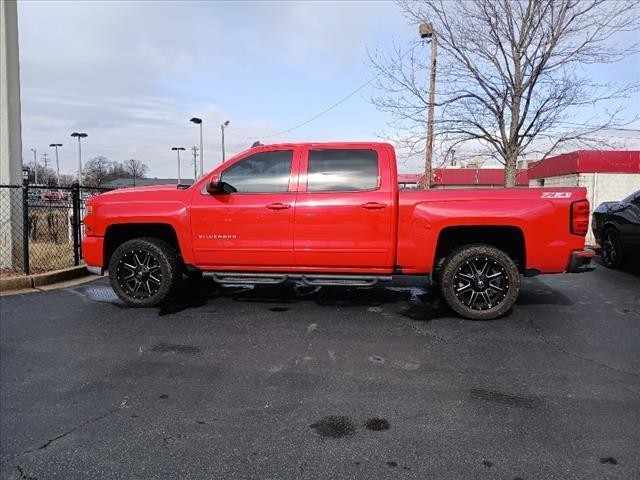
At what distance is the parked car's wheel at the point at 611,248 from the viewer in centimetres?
838

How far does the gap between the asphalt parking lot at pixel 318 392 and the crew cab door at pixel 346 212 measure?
0.66 m

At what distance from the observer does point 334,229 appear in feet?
17.3

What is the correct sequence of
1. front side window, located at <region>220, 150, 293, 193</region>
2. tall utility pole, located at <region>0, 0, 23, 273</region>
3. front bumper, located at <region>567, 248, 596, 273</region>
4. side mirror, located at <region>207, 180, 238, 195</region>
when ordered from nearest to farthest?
front bumper, located at <region>567, 248, 596, 273</region>
side mirror, located at <region>207, 180, 238, 195</region>
front side window, located at <region>220, 150, 293, 193</region>
tall utility pole, located at <region>0, 0, 23, 273</region>

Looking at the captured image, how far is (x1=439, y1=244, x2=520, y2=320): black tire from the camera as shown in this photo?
5109mm

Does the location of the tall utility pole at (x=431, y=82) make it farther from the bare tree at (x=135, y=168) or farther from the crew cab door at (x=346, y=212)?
the bare tree at (x=135, y=168)

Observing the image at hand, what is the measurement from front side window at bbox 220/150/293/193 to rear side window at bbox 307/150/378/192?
31cm

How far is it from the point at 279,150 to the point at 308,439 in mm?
3624

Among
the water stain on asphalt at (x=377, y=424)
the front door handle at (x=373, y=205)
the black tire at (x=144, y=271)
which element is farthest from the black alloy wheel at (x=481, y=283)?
the black tire at (x=144, y=271)

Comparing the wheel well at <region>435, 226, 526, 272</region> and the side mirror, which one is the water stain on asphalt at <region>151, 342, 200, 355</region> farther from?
the wheel well at <region>435, 226, 526, 272</region>

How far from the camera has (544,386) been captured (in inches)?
137

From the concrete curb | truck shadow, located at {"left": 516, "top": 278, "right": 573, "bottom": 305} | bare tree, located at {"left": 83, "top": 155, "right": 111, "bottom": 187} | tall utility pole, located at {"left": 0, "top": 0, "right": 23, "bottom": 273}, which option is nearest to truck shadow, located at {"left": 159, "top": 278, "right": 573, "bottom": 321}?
truck shadow, located at {"left": 516, "top": 278, "right": 573, "bottom": 305}

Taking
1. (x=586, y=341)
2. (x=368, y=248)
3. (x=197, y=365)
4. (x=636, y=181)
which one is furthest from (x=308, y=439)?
(x=636, y=181)

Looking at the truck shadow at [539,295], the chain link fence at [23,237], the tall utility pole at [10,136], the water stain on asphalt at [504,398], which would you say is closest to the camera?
the water stain on asphalt at [504,398]

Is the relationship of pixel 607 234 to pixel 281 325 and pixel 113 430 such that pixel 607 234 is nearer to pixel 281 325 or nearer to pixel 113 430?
pixel 281 325
